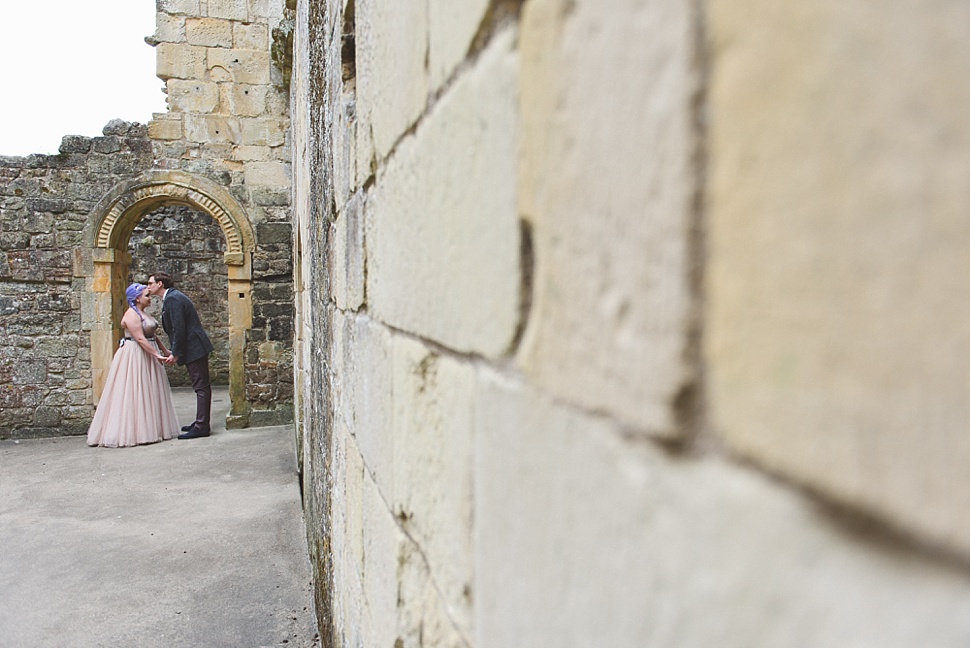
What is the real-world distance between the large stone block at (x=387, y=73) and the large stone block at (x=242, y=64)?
25.3 feet

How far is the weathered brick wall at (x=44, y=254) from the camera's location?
8.46m

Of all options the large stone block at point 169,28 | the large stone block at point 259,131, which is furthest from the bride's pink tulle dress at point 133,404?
the large stone block at point 169,28

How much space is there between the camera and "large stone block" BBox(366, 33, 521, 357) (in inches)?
28.7

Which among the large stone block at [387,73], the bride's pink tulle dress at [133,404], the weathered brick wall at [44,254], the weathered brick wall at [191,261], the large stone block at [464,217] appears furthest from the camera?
the weathered brick wall at [191,261]

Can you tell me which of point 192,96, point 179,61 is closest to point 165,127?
point 192,96

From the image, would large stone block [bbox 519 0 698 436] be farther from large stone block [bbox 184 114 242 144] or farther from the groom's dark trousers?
large stone block [bbox 184 114 242 144]

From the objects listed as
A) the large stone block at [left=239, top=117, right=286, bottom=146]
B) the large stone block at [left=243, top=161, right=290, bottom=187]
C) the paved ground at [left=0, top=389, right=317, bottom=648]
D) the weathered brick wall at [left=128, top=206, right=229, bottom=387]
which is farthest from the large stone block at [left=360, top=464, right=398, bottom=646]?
the weathered brick wall at [left=128, top=206, right=229, bottom=387]

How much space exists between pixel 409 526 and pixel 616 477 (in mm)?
816

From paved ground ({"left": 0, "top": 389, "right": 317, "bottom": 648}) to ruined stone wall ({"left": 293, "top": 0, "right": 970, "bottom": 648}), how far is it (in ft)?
10.1

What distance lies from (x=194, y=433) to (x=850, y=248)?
8.63 metres

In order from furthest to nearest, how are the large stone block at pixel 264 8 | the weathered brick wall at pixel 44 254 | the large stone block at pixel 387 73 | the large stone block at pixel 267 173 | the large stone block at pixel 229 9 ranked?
the large stone block at pixel 267 173
the large stone block at pixel 264 8
the large stone block at pixel 229 9
the weathered brick wall at pixel 44 254
the large stone block at pixel 387 73

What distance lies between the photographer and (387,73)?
136 centimetres

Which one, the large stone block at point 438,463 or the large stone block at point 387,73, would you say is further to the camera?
the large stone block at point 387,73

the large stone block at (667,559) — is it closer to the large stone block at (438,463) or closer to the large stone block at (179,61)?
the large stone block at (438,463)
